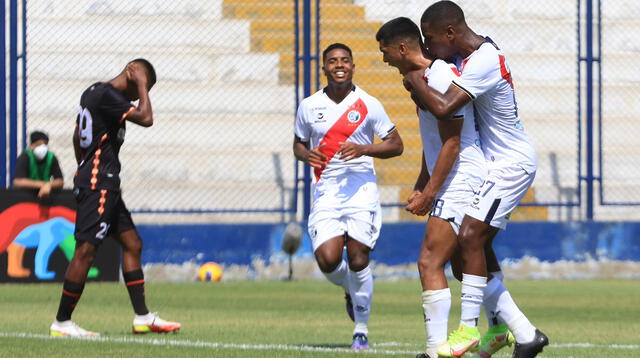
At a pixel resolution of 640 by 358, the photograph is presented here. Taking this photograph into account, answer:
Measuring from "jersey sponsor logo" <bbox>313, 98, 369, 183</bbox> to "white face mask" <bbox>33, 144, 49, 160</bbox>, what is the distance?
634cm

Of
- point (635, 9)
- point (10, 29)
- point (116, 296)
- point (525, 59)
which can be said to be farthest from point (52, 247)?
point (635, 9)

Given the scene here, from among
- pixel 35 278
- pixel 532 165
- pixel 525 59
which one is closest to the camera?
pixel 532 165

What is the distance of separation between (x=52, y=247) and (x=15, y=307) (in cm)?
293

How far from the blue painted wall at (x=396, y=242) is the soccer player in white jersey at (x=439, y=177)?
350 inches

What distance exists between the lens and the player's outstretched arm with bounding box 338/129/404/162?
908 cm

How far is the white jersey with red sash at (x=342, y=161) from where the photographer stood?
31.7 feet

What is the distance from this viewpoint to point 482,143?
7.18m

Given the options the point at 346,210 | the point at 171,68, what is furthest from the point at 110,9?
the point at 346,210

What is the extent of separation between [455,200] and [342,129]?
274 cm

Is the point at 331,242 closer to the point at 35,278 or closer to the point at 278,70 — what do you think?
the point at 35,278

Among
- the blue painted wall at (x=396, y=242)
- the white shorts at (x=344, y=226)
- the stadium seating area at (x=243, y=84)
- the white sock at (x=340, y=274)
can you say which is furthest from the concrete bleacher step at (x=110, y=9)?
the white sock at (x=340, y=274)

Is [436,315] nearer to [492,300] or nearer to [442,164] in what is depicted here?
[492,300]

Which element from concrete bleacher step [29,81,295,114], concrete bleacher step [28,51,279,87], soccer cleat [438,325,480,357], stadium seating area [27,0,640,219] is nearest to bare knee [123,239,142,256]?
soccer cleat [438,325,480,357]

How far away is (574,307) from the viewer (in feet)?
41.3
